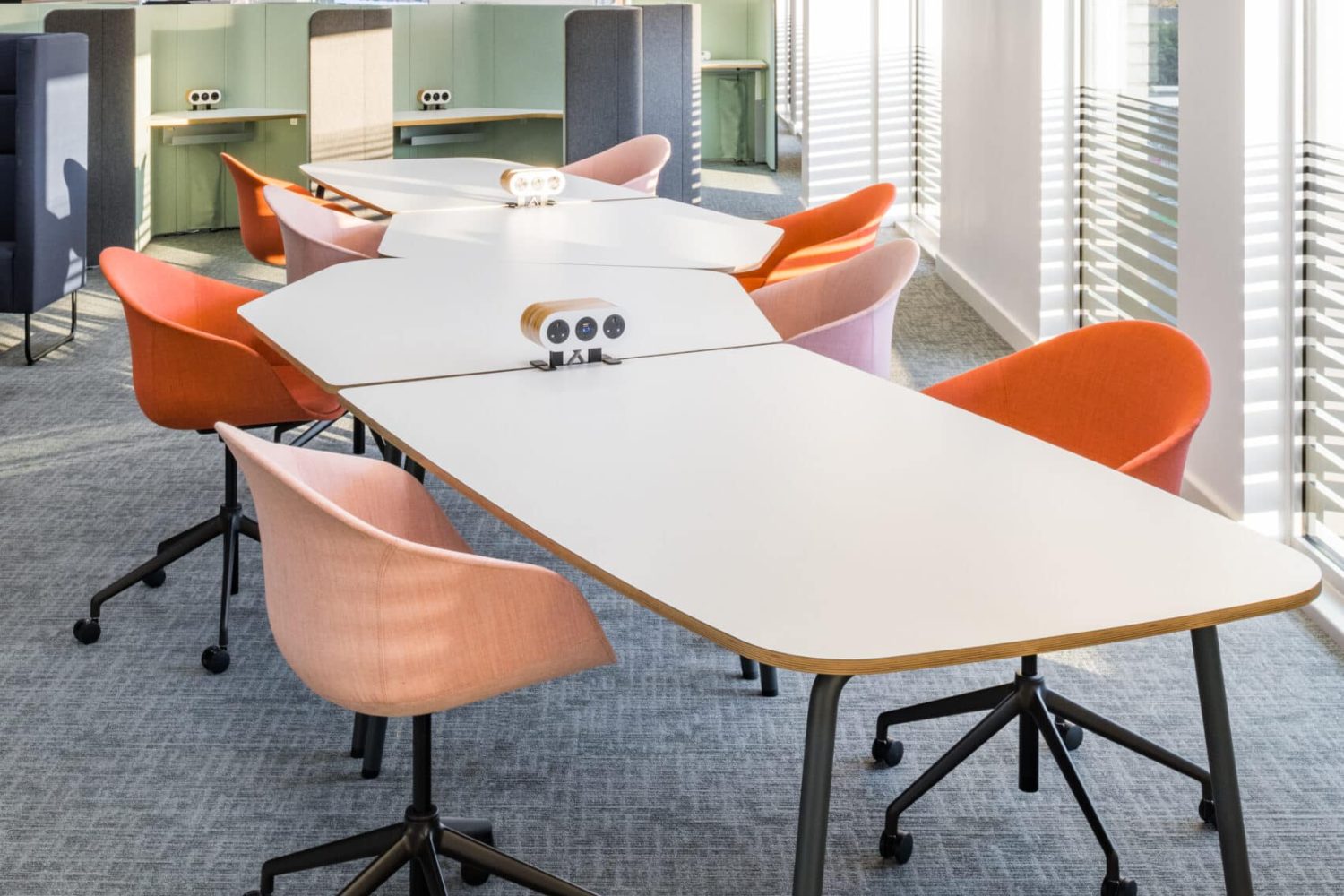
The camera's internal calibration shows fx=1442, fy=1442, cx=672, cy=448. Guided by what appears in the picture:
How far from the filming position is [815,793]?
5.37ft

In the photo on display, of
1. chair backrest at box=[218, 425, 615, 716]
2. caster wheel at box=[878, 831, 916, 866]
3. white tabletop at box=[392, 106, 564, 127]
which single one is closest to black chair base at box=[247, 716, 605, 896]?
chair backrest at box=[218, 425, 615, 716]

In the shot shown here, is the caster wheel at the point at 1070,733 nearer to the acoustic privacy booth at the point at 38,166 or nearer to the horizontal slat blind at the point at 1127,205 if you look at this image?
the horizontal slat blind at the point at 1127,205

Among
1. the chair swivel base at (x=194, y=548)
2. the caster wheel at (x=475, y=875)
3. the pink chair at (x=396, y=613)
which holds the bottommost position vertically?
the caster wheel at (x=475, y=875)

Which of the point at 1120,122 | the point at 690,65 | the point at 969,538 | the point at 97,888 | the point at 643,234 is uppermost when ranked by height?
the point at 690,65

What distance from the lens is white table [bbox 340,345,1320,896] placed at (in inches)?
64.2

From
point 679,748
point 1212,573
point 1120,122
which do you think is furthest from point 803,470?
point 1120,122

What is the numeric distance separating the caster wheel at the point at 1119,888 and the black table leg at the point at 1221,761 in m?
0.60

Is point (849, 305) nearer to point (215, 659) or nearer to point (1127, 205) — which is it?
point (215, 659)

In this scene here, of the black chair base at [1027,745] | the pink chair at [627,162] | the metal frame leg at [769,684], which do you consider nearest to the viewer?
the black chair base at [1027,745]

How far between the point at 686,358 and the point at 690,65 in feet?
23.8

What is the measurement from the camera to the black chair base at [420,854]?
7.34 ft

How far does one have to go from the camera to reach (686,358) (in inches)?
114

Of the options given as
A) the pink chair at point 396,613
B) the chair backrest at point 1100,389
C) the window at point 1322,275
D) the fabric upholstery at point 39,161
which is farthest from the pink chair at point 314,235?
the window at point 1322,275

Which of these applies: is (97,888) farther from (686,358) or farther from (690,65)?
(690,65)
